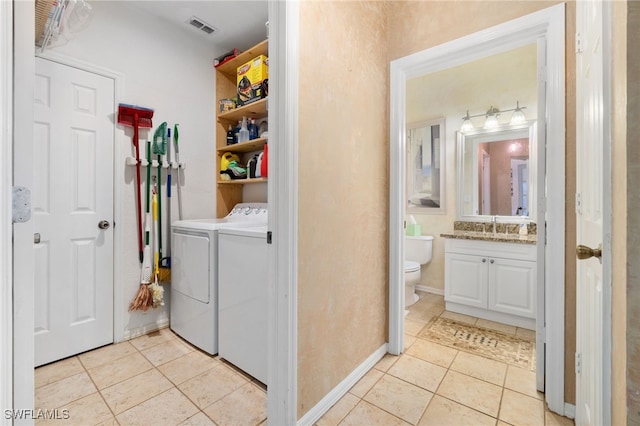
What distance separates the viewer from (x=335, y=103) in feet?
5.08

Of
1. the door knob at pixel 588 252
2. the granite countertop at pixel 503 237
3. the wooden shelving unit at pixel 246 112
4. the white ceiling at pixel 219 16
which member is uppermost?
the white ceiling at pixel 219 16

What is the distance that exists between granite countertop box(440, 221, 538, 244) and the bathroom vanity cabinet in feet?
0.14

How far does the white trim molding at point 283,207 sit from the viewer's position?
1248 millimetres

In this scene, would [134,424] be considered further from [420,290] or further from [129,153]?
[420,290]

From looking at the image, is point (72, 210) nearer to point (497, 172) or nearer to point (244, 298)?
point (244, 298)

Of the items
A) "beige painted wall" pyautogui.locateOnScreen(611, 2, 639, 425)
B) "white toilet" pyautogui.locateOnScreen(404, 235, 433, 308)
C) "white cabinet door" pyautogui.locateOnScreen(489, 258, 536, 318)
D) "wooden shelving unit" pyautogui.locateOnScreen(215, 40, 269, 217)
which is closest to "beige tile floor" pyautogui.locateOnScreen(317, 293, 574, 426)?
"white cabinet door" pyautogui.locateOnScreen(489, 258, 536, 318)

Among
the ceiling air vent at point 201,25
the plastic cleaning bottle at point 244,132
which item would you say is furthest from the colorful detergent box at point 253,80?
the ceiling air vent at point 201,25

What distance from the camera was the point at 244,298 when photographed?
5.72ft

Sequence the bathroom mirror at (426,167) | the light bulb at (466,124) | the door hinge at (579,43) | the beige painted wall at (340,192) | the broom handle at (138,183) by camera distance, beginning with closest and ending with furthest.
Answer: the door hinge at (579,43) → the beige painted wall at (340,192) → the broom handle at (138,183) → the light bulb at (466,124) → the bathroom mirror at (426,167)

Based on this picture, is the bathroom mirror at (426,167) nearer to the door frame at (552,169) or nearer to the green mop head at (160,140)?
the door frame at (552,169)

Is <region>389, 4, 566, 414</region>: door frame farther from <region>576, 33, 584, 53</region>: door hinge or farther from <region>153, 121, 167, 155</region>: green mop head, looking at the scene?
<region>153, 121, 167, 155</region>: green mop head

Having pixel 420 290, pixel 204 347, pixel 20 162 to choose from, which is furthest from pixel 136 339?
pixel 420 290

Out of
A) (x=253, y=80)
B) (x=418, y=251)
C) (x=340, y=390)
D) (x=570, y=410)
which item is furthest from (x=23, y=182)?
(x=418, y=251)
